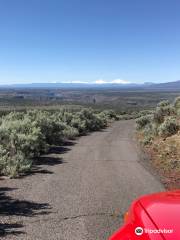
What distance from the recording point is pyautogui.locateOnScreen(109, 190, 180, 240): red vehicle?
9.63 feet

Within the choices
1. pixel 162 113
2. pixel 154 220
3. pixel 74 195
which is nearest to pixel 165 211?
pixel 154 220

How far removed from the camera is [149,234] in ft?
9.78

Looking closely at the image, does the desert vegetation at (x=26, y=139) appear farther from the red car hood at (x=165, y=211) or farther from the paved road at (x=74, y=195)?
the red car hood at (x=165, y=211)

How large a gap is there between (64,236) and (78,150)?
9.73m

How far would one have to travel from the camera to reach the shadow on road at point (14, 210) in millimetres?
5968

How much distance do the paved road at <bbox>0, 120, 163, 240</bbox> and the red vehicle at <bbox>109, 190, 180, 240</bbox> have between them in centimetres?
229

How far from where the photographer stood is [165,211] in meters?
3.20

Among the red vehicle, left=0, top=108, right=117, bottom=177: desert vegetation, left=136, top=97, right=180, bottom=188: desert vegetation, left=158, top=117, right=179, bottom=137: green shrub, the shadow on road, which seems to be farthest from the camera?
left=158, top=117, right=179, bottom=137: green shrub

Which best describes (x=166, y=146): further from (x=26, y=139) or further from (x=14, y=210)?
(x=14, y=210)

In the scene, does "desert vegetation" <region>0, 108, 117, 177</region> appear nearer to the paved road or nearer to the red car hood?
the paved road

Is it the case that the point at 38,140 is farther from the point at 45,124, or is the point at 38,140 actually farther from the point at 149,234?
the point at 149,234

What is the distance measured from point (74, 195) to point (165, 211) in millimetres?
4979

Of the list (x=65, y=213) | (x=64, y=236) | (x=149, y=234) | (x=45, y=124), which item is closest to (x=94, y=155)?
(x=45, y=124)

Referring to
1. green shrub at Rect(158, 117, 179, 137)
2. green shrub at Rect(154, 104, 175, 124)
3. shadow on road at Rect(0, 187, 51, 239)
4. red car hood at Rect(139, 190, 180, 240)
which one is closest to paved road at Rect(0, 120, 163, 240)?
shadow on road at Rect(0, 187, 51, 239)
